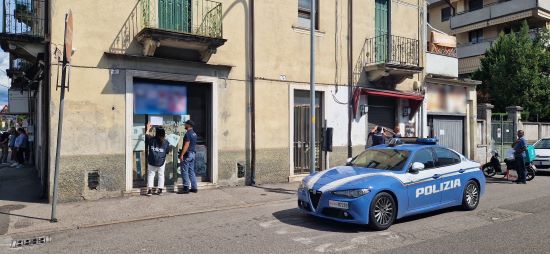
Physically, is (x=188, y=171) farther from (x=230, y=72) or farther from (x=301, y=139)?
(x=301, y=139)

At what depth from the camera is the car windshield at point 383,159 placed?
777 centimetres

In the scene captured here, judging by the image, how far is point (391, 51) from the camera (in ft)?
50.4

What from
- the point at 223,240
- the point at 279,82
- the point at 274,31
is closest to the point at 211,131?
the point at 279,82

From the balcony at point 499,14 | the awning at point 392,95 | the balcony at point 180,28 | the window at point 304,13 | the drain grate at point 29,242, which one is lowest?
the drain grate at point 29,242

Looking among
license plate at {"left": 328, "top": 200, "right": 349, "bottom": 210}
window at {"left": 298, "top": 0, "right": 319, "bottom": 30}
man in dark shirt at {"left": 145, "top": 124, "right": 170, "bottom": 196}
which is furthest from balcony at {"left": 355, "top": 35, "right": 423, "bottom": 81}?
license plate at {"left": 328, "top": 200, "right": 349, "bottom": 210}

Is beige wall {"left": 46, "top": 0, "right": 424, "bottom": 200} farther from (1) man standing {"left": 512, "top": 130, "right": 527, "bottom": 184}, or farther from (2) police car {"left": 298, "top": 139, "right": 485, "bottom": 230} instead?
(1) man standing {"left": 512, "top": 130, "right": 527, "bottom": 184}

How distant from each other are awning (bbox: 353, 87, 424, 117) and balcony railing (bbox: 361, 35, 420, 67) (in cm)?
103

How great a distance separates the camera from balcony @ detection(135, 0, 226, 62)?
32.8 feet

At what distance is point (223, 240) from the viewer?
6406 millimetres

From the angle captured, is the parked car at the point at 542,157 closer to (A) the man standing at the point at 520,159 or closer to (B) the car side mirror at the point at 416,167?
(A) the man standing at the point at 520,159

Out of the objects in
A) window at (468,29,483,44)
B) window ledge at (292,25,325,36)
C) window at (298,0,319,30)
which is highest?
window at (468,29,483,44)

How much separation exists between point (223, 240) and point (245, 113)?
5.96 metres

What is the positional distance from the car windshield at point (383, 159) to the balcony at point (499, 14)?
99.0ft

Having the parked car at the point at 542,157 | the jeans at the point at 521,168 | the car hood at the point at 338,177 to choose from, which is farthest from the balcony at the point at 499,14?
the car hood at the point at 338,177
